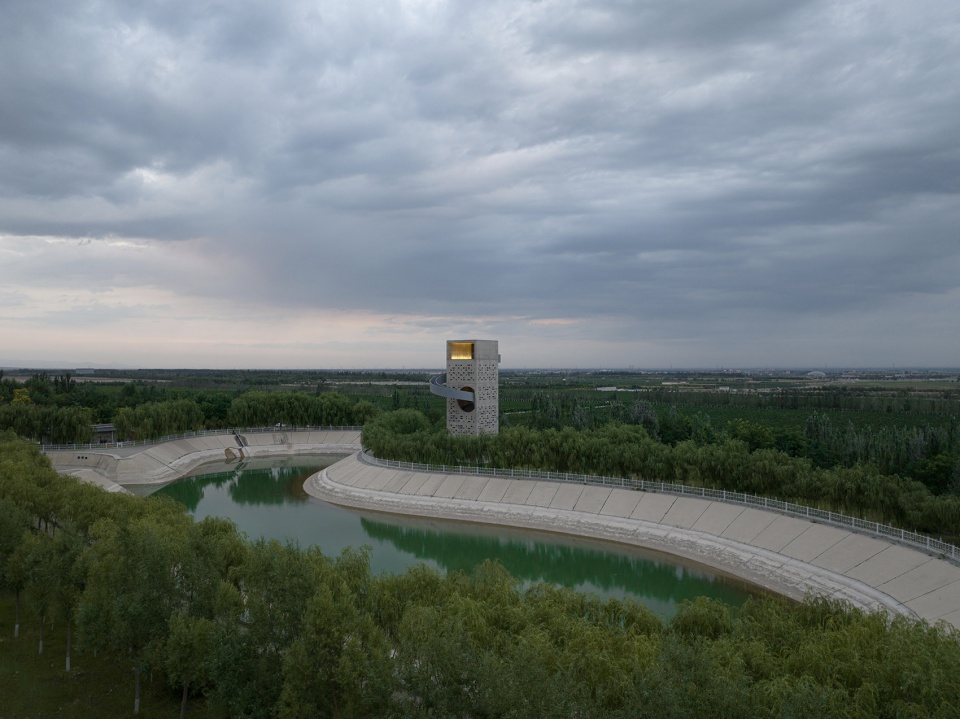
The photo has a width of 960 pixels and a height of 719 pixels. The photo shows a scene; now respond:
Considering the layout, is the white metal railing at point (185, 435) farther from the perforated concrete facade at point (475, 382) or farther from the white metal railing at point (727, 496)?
the perforated concrete facade at point (475, 382)

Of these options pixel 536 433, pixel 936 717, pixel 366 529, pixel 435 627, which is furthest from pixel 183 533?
pixel 536 433

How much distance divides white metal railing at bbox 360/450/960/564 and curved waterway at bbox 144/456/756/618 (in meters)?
4.39

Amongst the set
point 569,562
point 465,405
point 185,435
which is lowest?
point 569,562

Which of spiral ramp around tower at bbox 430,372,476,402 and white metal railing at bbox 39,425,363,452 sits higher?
spiral ramp around tower at bbox 430,372,476,402

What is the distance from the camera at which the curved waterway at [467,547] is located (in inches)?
937

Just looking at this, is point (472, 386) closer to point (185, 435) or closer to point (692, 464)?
point (692, 464)

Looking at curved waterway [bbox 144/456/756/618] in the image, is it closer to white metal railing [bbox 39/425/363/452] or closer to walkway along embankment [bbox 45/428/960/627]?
walkway along embankment [bbox 45/428/960/627]

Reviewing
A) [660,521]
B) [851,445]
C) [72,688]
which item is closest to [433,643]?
[72,688]

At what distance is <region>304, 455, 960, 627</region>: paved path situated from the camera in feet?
66.7

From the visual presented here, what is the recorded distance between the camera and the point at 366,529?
32.5 metres

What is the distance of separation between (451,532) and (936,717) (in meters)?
24.2

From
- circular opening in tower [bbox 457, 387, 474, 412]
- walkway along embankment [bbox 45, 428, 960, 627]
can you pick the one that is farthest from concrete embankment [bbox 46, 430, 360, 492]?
circular opening in tower [bbox 457, 387, 474, 412]

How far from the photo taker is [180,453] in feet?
167

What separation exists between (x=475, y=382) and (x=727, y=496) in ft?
56.5
